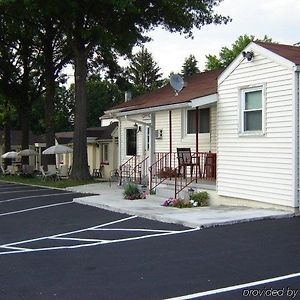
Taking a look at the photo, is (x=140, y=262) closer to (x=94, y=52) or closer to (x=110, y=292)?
(x=110, y=292)

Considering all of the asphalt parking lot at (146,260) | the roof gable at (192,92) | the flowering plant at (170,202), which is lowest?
the asphalt parking lot at (146,260)

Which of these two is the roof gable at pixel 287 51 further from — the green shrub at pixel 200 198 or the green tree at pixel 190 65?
the green tree at pixel 190 65

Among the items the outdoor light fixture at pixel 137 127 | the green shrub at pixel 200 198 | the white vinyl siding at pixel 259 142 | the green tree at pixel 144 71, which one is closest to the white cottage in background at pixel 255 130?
the white vinyl siding at pixel 259 142

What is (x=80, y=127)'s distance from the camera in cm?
2783

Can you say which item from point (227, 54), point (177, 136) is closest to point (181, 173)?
point (177, 136)

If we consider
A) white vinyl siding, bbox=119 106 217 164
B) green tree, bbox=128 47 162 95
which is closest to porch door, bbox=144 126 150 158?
white vinyl siding, bbox=119 106 217 164

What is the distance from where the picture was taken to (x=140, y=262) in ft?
26.8

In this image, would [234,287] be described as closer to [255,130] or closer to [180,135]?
[255,130]

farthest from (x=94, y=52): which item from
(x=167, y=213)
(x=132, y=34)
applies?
(x=167, y=213)

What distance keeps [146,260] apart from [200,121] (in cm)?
1123

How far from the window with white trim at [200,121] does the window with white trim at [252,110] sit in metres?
4.06

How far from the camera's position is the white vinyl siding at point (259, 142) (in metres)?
12.9

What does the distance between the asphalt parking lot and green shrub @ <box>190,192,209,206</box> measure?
2.42 meters

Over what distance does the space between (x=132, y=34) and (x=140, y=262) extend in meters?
21.9
